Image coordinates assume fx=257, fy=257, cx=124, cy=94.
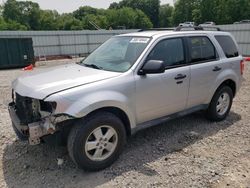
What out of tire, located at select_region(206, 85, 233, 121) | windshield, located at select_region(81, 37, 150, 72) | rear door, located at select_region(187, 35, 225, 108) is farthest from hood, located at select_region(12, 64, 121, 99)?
tire, located at select_region(206, 85, 233, 121)

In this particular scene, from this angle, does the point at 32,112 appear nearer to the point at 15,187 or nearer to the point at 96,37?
the point at 15,187

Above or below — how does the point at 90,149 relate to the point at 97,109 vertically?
below

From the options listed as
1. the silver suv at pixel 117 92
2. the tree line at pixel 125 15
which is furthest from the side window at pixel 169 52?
the tree line at pixel 125 15

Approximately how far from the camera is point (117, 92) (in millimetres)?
3391

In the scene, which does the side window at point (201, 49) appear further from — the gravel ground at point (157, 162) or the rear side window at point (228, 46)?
the gravel ground at point (157, 162)

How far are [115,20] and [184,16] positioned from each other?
30032 millimetres

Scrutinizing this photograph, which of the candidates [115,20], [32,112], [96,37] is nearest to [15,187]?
[32,112]

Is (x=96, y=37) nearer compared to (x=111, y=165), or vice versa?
(x=111, y=165)

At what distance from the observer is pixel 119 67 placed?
147 inches

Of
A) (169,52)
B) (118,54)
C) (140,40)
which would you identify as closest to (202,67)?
(169,52)

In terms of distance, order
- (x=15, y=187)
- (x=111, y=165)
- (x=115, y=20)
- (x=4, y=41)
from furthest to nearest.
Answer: (x=115, y=20), (x=4, y=41), (x=111, y=165), (x=15, y=187)

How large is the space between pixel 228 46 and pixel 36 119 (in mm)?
3874

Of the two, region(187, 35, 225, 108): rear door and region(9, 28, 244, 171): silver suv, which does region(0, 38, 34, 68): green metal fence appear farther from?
region(187, 35, 225, 108): rear door

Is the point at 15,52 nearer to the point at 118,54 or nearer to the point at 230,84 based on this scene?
the point at 118,54
